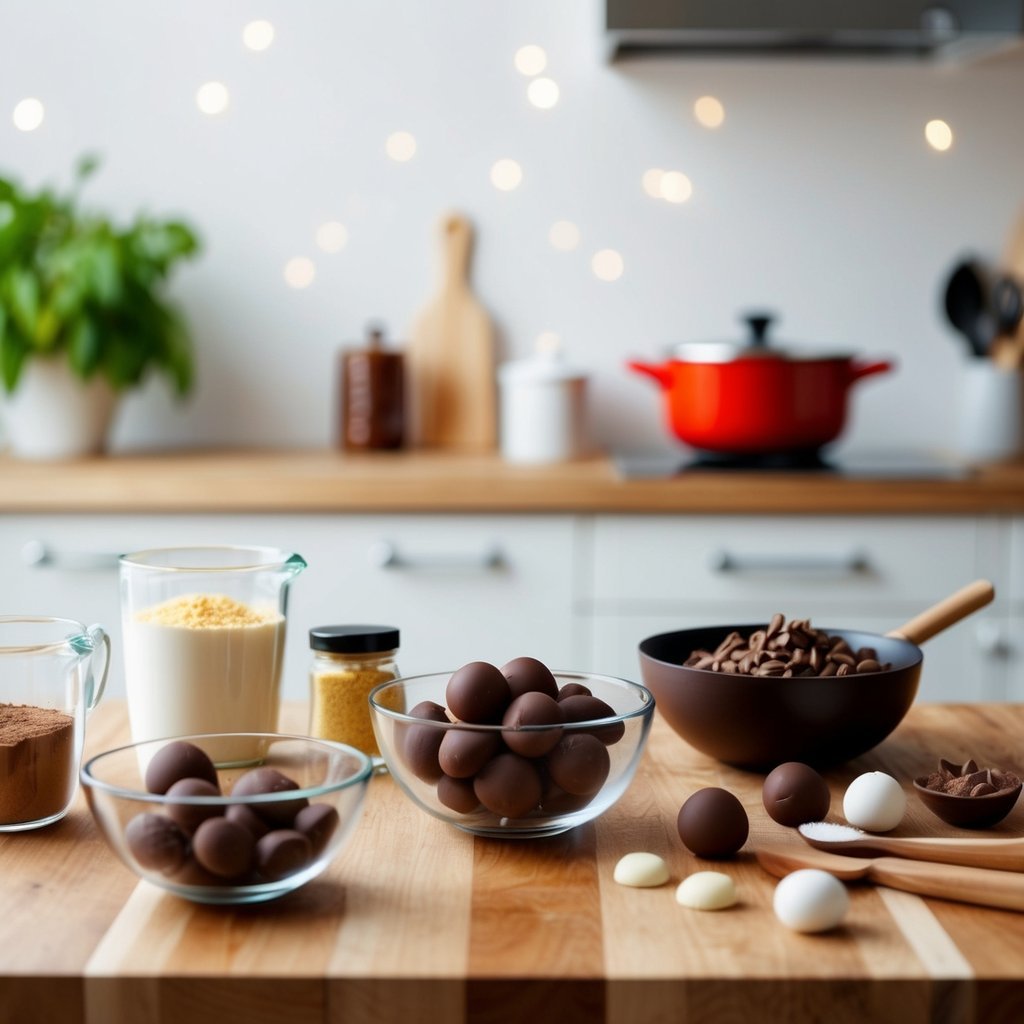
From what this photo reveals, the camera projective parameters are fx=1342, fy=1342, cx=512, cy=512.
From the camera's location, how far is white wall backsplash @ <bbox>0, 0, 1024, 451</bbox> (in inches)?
111

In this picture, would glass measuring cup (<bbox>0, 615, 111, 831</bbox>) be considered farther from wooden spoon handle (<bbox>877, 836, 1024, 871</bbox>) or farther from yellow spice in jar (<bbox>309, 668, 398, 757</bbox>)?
wooden spoon handle (<bbox>877, 836, 1024, 871</bbox>)

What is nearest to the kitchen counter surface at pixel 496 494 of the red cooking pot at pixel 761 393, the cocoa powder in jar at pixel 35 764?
the red cooking pot at pixel 761 393

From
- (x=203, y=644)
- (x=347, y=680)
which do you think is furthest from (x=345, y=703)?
(x=203, y=644)

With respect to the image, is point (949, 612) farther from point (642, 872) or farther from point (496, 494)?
point (496, 494)

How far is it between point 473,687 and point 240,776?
165 millimetres

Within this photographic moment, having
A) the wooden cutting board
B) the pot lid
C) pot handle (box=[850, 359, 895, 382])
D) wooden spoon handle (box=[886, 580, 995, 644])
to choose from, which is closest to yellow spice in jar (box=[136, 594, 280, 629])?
wooden spoon handle (box=[886, 580, 995, 644])

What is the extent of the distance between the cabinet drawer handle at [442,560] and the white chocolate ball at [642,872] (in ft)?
4.81

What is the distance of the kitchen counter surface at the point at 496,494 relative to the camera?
2.32 meters

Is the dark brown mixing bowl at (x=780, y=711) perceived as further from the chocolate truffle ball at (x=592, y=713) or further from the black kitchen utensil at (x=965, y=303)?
the black kitchen utensil at (x=965, y=303)

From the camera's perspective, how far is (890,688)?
3.54ft

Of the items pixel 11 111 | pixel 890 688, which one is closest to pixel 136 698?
pixel 890 688

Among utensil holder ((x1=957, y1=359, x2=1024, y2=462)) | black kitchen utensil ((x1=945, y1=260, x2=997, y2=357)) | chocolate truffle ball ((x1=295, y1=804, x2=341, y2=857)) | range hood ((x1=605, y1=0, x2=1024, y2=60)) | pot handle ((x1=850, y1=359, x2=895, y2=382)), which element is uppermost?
range hood ((x1=605, y1=0, x2=1024, y2=60))

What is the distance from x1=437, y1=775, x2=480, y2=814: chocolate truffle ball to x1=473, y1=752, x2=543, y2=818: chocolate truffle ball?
11 millimetres

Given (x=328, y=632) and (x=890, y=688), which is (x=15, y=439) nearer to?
(x=328, y=632)
